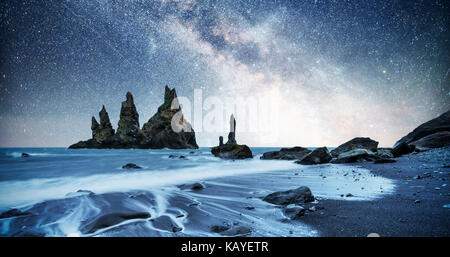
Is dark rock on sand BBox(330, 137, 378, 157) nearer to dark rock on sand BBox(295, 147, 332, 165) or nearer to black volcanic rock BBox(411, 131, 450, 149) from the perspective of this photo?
black volcanic rock BBox(411, 131, 450, 149)

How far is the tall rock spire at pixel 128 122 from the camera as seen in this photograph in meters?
81.4

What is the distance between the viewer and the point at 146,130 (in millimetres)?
81562

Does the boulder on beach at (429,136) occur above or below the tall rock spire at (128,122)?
below

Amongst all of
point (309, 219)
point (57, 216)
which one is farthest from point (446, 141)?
point (57, 216)

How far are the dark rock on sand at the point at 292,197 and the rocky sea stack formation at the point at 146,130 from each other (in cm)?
7565

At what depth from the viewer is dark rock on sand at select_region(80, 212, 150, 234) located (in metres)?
2.63

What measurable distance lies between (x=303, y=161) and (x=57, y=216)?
15.0 m

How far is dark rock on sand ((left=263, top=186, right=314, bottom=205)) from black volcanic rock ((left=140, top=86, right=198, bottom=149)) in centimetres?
7564

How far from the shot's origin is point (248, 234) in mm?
2299

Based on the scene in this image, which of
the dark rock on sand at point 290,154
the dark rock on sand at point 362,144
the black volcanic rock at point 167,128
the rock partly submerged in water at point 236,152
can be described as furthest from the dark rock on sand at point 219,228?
the black volcanic rock at point 167,128

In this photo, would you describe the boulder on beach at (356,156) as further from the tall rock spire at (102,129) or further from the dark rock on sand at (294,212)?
the tall rock spire at (102,129)

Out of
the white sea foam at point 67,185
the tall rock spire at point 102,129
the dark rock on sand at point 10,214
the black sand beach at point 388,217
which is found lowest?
the white sea foam at point 67,185
